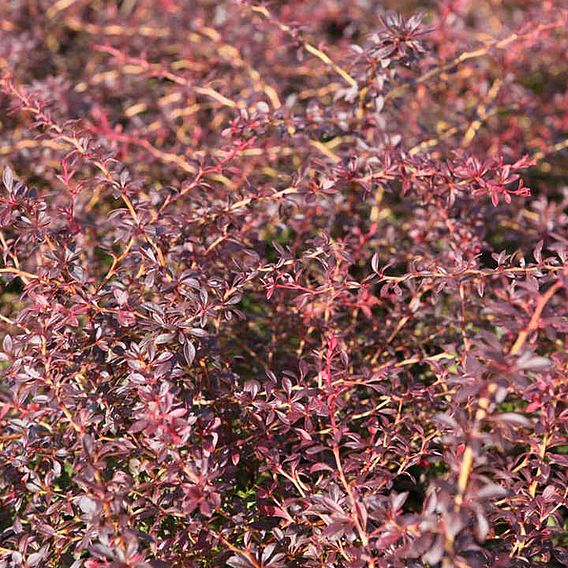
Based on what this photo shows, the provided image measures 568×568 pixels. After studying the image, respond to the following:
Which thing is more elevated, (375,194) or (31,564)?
(375,194)

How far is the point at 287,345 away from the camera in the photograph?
2.42 m

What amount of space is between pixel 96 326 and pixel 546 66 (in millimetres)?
3389

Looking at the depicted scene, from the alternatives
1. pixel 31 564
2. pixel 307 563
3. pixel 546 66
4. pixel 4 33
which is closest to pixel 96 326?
pixel 31 564

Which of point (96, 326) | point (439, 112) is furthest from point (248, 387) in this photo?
point (439, 112)

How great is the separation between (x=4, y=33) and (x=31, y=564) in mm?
2892

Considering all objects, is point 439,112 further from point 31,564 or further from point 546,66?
point 31,564

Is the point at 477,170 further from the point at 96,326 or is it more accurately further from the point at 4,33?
the point at 4,33

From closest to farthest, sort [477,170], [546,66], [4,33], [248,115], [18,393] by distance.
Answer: [18,393] → [477,170] → [248,115] → [4,33] → [546,66]

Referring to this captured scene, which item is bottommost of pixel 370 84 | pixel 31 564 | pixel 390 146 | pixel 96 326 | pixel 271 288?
pixel 31 564

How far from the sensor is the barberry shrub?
154 cm

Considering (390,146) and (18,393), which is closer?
(18,393)

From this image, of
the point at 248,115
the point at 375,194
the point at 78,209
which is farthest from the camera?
the point at 375,194

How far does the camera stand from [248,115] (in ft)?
7.39

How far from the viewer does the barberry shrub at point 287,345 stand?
1544 mm
